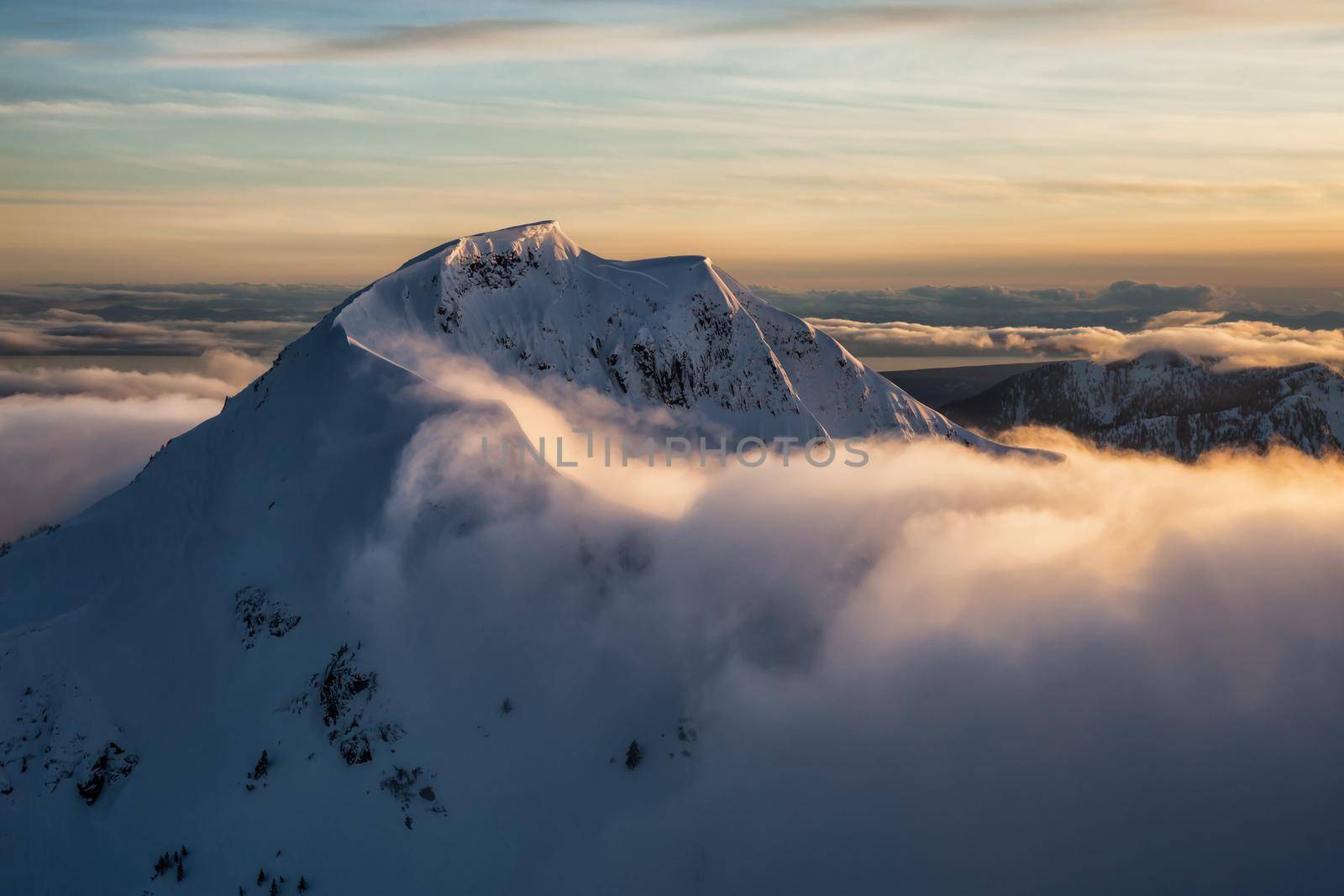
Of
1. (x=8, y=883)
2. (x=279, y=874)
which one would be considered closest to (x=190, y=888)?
(x=279, y=874)

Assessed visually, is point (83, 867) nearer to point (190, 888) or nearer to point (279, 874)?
point (190, 888)

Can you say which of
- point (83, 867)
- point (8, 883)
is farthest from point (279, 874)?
point (8, 883)

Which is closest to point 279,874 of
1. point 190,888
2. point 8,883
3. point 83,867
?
point 190,888

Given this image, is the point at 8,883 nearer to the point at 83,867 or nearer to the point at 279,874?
the point at 83,867

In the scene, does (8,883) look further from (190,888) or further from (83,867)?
(190,888)

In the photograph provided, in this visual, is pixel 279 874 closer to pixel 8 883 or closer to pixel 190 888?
pixel 190 888
